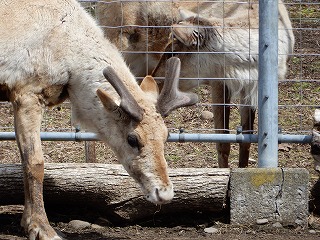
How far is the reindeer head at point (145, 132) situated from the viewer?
5973 mm

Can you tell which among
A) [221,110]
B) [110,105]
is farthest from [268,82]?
[221,110]

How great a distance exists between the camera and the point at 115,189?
6.74 metres

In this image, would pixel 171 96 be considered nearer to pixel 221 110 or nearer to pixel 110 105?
pixel 110 105

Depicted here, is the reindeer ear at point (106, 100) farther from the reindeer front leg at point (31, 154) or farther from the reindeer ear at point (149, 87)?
the reindeer front leg at point (31, 154)

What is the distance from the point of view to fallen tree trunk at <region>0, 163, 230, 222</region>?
675cm

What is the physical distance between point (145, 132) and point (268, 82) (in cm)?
130

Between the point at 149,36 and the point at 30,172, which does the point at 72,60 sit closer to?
the point at 30,172

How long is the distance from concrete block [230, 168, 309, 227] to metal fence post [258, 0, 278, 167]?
162 mm

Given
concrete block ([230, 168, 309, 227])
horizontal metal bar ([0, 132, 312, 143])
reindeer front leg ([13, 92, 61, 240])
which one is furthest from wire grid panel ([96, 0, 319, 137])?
reindeer front leg ([13, 92, 61, 240])

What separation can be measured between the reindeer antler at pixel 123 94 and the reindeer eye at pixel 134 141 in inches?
5.8

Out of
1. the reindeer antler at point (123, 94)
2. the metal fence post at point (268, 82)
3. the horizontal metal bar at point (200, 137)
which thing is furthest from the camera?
the horizontal metal bar at point (200, 137)

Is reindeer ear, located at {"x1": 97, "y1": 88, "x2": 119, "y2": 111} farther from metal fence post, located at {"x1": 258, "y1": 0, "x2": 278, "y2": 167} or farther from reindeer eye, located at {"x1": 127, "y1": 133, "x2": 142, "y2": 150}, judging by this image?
metal fence post, located at {"x1": 258, "y1": 0, "x2": 278, "y2": 167}

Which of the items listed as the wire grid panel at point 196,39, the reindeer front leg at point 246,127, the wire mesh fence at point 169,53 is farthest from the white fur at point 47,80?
the reindeer front leg at point 246,127

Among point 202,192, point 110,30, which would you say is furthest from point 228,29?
point 202,192
